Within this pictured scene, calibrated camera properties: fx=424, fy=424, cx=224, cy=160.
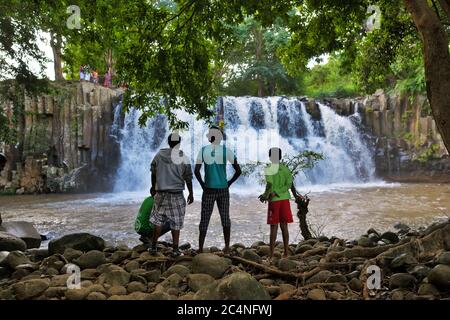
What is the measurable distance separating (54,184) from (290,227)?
42.9 ft

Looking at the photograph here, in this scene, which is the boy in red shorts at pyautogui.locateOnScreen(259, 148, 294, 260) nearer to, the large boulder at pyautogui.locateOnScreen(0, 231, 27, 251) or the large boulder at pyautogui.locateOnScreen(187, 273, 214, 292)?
the large boulder at pyautogui.locateOnScreen(187, 273, 214, 292)

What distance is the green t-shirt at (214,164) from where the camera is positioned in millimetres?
5223

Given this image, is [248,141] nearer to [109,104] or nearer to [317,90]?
[109,104]

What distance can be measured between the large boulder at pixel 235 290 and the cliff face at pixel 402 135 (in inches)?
792

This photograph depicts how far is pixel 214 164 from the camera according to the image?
5.22 meters

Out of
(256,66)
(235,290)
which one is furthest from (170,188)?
(256,66)

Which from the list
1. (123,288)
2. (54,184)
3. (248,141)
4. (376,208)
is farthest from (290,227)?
(54,184)

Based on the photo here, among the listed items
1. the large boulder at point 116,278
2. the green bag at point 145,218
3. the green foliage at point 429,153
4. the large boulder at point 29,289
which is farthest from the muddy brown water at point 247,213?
the large boulder at point 29,289

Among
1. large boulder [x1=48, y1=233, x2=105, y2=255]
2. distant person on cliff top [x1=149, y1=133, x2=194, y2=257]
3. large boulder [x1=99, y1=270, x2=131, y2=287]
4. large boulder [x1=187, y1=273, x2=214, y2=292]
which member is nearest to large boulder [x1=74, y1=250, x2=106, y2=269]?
large boulder [x1=99, y1=270, x2=131, y2=287]

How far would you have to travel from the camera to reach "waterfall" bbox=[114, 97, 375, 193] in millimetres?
20000

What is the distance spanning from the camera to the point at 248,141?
20.9 m

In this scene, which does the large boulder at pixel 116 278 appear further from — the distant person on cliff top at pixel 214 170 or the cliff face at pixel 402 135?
the cliff face at pixel 402 135

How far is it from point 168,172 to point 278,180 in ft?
4.53

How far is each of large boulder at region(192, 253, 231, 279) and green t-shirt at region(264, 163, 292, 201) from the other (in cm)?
116
